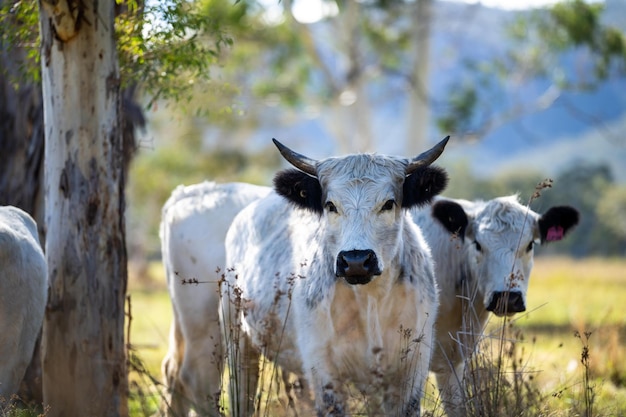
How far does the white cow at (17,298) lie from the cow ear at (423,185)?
252 centimetres

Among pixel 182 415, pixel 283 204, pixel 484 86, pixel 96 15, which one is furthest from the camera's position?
pixel 484 86

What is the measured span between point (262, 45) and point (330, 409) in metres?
23.5

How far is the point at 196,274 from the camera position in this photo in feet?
27.0

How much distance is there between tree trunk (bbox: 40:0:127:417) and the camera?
660 cm

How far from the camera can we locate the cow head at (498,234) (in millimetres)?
→ 7117

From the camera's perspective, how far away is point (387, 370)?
601cm

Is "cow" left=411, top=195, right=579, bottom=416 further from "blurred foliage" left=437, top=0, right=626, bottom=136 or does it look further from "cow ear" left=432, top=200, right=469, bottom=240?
"blurred foliage" left=437, top=0, right=626, bottom=136

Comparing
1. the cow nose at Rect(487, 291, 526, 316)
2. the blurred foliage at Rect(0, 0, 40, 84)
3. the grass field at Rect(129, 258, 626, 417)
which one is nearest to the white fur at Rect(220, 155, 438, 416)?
the grass field at Rect(129, 258, 626, 417)

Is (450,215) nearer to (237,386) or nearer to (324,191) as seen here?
(324,191)

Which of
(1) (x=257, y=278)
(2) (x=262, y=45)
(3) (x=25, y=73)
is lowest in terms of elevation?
(1) (x=257, y=278)

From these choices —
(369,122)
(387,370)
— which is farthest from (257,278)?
(369,122)

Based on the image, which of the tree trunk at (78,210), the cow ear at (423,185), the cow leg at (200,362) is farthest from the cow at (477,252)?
the tree trunk at (78,210)

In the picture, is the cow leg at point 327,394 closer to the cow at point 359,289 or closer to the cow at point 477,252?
the cow at point 359,289

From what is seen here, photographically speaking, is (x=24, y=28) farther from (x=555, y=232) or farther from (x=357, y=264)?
(x=555, y=232)
